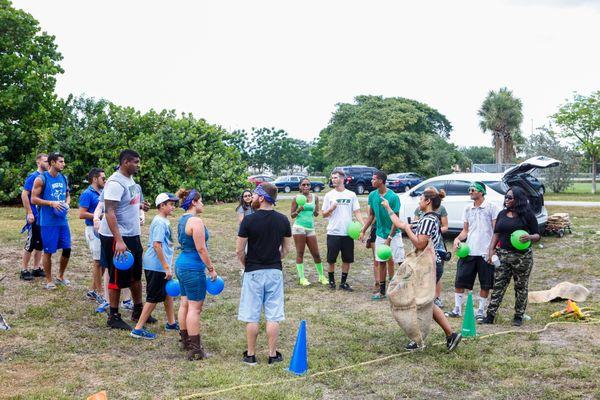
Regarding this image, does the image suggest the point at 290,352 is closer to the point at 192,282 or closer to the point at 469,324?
the point at 192,282

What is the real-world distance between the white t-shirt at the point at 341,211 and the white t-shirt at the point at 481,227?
1.88 meters

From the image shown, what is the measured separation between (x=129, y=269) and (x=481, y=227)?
4270mm

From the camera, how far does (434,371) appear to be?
5.16m

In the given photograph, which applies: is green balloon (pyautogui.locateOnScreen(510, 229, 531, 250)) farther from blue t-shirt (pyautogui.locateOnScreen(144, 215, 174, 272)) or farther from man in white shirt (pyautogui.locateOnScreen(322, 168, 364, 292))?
blue t-shirt (pyautogui.locateOnScreen(144, 215, 174, 272))

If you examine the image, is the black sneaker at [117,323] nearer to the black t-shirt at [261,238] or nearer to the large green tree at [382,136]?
the black t-shirt at [261,238]

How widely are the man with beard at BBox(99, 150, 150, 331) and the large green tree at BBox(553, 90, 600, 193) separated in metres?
33.1

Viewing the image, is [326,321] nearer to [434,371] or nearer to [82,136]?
[434,371]

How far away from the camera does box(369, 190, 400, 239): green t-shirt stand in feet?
26.2

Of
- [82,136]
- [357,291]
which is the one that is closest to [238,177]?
[82,136]

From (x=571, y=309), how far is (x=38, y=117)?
67.7 ft

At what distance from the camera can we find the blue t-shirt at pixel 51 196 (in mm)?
7543

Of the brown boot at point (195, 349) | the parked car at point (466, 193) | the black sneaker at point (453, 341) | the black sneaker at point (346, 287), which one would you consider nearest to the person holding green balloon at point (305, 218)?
the black sneaker at point (346, 287)

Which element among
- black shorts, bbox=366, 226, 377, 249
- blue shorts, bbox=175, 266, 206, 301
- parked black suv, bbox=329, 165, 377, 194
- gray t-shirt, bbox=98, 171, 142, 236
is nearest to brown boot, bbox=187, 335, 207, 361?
blue shorts, bbox=175, 266, 206, 301

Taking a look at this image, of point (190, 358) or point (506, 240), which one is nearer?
point (190, 358)
